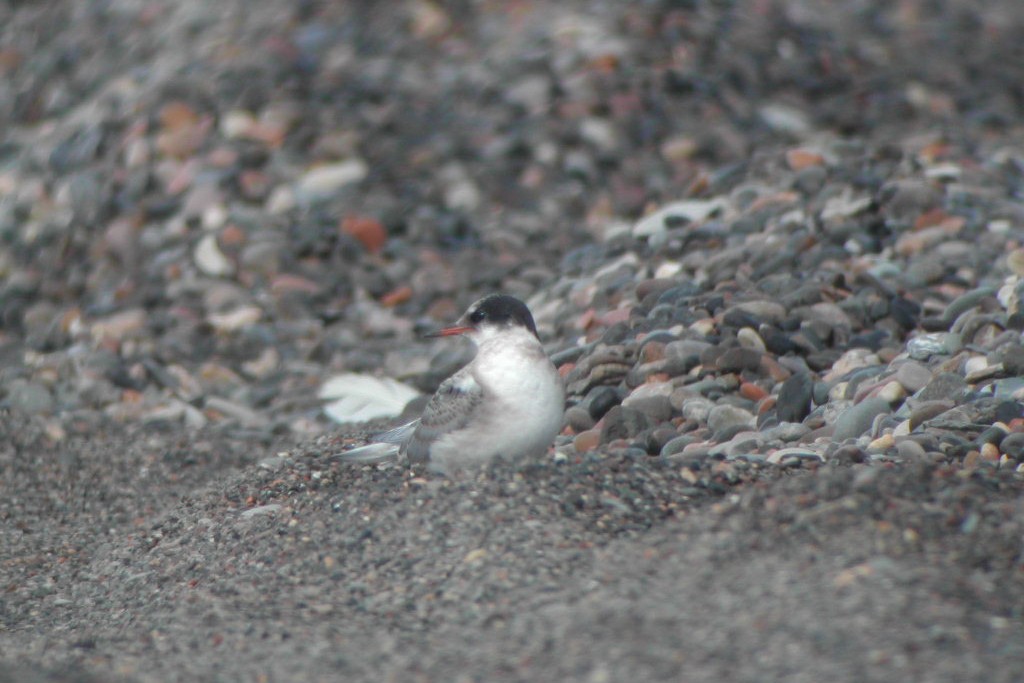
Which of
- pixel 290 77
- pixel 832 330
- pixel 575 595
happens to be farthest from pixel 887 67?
pixel 575 595

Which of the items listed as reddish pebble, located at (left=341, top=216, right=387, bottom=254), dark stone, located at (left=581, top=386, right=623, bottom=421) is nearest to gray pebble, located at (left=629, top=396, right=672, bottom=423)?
dark stone, located at (left=581, top=386, right=623, bottom=421)

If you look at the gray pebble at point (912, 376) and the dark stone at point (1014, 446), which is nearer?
the dark stone at point (1014, 446)

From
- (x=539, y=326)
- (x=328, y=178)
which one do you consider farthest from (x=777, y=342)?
(x=328, y=178)

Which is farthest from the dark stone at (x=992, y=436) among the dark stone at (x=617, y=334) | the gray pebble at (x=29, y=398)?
the gray pebble at (x=29, y=398)

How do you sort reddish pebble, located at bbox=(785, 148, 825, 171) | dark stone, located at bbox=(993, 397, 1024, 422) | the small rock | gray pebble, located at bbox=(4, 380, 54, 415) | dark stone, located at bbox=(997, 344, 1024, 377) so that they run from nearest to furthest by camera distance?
dark stone, located at bbox=(993, 397, 1024, 422)
dark stone, located at bbox=(997, 344, 1024, 377)
gray pebble, located at bbox=(4, 380, 54, 415)
the small rock
reddish pebble, located at bbox=(785, 148, 825, 171)

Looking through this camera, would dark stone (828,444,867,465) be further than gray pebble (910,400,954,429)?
No

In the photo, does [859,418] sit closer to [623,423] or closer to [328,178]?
[623,423]

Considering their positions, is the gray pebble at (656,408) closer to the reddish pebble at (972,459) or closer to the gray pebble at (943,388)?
the gray pebble at (943,388)

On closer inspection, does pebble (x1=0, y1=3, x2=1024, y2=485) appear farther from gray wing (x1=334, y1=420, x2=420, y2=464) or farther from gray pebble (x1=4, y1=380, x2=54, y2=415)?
gray wing (x1=334, y1=420, x2=420, y2=464)
